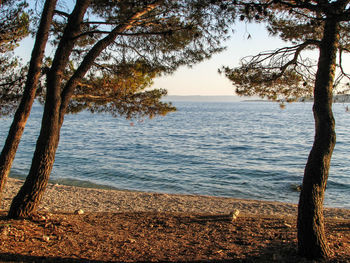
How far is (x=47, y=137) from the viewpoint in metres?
5.85

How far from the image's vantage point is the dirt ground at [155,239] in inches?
180

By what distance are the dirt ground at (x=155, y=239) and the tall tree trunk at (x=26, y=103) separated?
115 centimetres

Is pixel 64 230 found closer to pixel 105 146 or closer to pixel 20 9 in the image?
pixel 20 9

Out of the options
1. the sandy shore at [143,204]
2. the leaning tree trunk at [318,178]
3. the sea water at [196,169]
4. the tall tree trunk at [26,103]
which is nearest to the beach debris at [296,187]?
the sea water at [196,169]

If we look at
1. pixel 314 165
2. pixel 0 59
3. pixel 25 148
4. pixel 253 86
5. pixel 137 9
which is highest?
pixel 137 9

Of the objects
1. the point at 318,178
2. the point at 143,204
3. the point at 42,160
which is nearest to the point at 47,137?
the point at 42,160

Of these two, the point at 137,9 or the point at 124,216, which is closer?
the point at 137,9

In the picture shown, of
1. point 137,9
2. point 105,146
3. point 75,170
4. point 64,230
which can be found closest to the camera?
point 64,230

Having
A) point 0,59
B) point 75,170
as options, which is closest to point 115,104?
point 0,59

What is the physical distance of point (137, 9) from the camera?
618cm

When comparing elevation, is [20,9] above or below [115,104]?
above

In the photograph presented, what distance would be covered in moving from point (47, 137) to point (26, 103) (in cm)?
74

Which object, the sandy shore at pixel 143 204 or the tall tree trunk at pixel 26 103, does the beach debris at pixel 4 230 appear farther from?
the sandy shore at pixel 143 204

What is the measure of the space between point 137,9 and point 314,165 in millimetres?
4450
